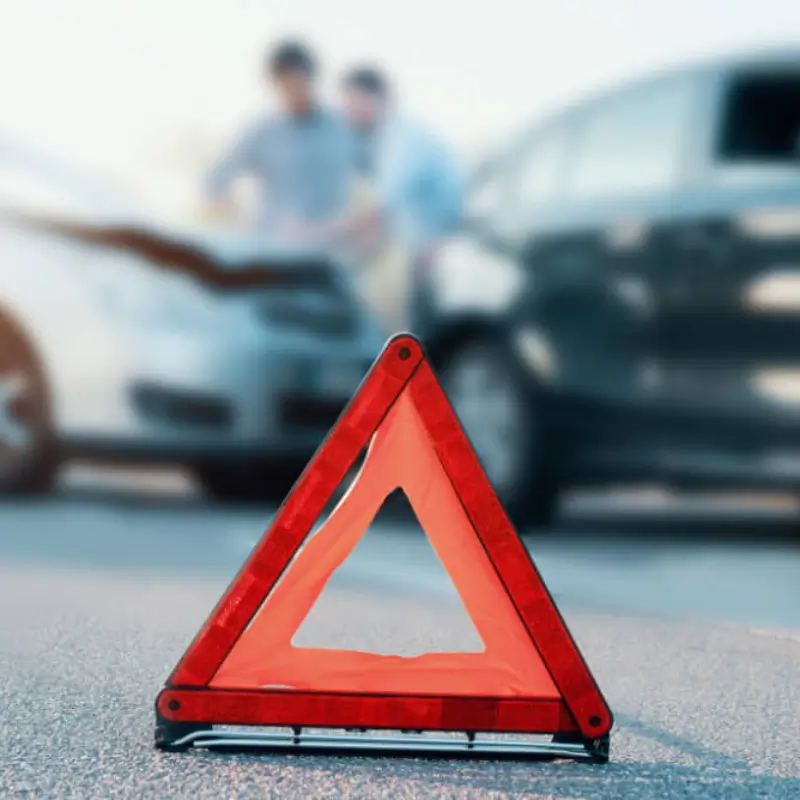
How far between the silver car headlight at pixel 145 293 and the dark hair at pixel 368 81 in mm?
1697

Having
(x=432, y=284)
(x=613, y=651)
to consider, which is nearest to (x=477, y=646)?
(x=613, y=651)

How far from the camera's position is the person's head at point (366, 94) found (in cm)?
977

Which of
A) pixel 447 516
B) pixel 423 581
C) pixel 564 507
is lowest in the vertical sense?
pixel 564 507

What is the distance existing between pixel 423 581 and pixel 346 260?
3106 mm

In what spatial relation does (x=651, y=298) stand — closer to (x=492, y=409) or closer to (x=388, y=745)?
(x=492, y=409)

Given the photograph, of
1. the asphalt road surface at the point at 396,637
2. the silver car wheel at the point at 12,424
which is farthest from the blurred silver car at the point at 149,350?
the asphalt road surface at the point at 396,637

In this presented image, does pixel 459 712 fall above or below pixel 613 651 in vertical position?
above

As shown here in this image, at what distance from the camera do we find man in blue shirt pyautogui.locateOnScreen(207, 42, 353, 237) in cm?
981

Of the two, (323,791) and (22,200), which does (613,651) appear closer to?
(323,791)

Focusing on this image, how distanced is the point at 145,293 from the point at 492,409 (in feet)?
5.63

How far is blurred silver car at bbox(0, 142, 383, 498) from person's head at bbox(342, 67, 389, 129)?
127 cm

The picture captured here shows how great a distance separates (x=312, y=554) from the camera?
13.3ft

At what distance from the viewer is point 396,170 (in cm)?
976

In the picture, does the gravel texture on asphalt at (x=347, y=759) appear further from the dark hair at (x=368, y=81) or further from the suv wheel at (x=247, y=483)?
the dark hair at (x=368, y=81)
